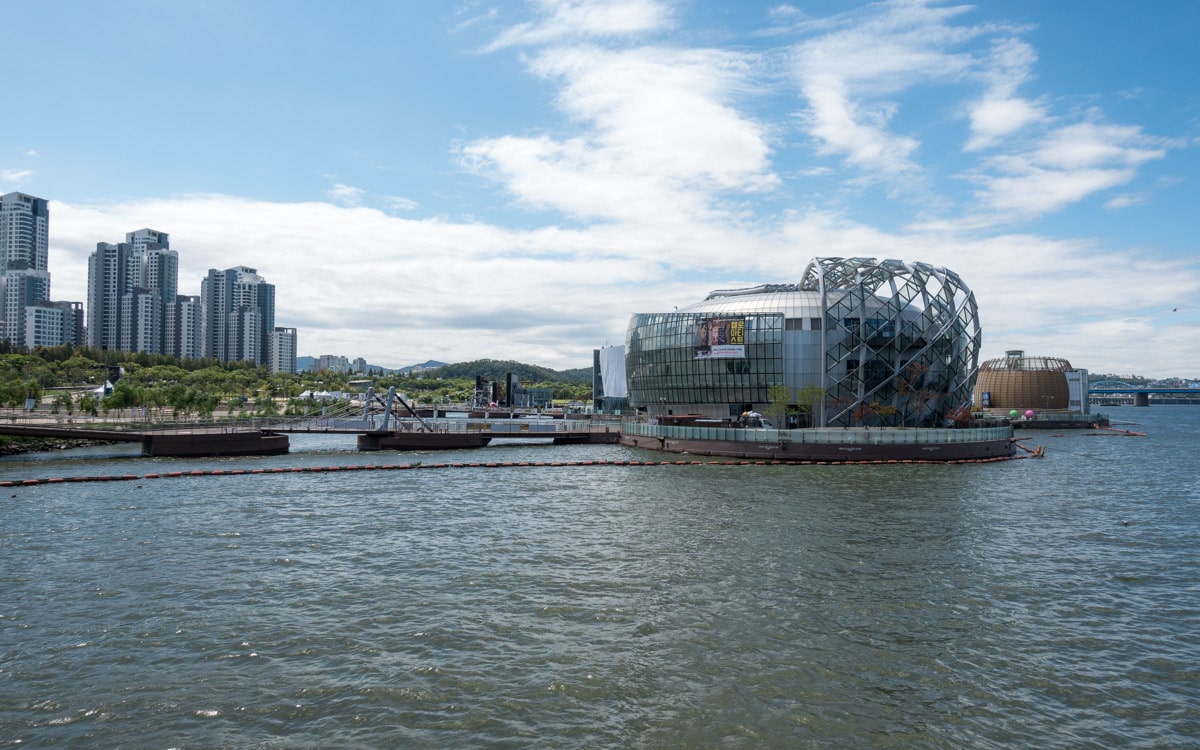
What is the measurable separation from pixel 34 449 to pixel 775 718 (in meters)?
94.2

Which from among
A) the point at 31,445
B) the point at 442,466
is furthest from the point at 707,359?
the point at 31,445

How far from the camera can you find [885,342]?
106 metres

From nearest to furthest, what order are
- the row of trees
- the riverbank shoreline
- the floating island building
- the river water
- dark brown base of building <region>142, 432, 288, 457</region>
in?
the river water
dark brown base of building <region>142, 432, 288, 457</region>
the riverbank shoreline
the floating island building
the row of trees

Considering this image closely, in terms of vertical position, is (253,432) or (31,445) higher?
(253,432)

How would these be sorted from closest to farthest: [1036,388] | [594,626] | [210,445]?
[594,626], [210,445], [1036,388]

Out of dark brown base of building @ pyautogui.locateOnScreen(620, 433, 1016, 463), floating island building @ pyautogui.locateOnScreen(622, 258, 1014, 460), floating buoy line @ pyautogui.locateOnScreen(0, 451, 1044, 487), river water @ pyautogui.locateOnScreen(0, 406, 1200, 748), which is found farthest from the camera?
floating island building @ pyautogui.locateOnScreen(622, 258, 1014, 460)

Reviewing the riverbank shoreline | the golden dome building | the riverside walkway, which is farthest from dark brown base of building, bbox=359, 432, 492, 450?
the golden dome building

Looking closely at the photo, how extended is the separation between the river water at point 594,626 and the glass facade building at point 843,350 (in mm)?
60115

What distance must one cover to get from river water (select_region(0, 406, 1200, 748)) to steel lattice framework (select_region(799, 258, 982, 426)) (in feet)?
196

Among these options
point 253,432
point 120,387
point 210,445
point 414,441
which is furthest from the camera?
point 120,387

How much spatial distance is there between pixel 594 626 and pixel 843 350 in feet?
301

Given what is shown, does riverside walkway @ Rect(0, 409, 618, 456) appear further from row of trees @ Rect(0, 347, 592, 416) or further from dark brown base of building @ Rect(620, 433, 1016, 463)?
dark brown base of building @ Rect(620, 433, 1016, 463)

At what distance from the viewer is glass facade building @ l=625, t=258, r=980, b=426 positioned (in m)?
104

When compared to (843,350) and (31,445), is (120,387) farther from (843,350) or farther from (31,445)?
(843,350)
